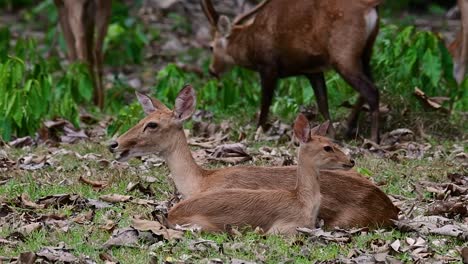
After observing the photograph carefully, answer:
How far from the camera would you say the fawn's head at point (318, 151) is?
716cm

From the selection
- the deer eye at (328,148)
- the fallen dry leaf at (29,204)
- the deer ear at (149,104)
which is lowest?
the fallen dry leaf at (29,204)

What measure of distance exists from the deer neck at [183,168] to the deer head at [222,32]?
4.04m

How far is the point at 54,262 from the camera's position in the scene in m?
6.47

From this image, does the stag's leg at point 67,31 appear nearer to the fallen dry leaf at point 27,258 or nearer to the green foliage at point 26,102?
the green foliage at point 26,102

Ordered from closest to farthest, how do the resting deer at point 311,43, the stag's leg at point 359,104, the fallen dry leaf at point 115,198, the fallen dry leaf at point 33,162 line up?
1. the fallen dry leaf at point 115,198
2. the fallen dry leaf at point 33,162
3. the resting deer at point 311,43
4. the stag's leg at point 359,104

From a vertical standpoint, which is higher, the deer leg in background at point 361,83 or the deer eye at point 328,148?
the deer eye at point 328,148

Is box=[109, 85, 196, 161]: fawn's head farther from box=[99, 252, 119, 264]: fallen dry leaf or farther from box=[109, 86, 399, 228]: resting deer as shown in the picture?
box=[99, 252, 119, 264]: fallen dry leaf

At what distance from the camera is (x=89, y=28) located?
13547 millimetres

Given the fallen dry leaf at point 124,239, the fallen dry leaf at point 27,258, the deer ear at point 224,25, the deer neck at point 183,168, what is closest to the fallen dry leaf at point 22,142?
the deer ear at point 224,25

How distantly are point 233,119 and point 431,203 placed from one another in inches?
149

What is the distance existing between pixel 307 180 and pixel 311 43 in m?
3.86

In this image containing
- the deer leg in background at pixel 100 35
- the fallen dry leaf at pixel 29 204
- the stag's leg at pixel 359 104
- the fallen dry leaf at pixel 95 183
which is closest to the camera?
the fallen dry leaf at pixel 29 204

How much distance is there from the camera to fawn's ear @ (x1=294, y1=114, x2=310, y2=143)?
7.17 metres

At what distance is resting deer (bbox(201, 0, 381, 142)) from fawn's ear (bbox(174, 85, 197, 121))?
10.0 feet
